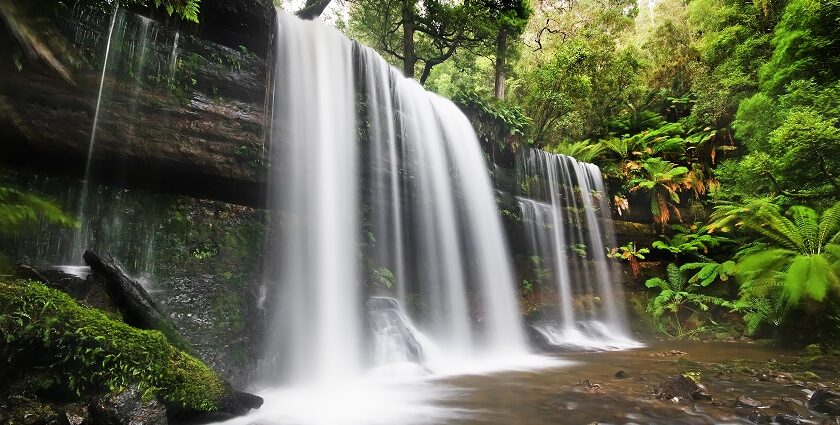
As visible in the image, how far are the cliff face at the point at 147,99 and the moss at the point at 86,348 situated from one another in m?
3.10

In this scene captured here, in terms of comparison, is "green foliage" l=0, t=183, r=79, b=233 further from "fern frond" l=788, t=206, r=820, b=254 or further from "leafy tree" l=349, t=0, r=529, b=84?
"fern frond" l=788, t=206, r=820, b=254

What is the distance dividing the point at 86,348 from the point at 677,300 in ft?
42.4

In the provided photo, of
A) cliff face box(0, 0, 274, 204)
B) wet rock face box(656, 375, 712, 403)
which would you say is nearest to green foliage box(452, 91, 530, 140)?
cliff face box(0, 0, 274, 204)

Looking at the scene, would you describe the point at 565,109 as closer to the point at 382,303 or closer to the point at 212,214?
the point at 382,303

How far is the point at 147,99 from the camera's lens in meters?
5.80

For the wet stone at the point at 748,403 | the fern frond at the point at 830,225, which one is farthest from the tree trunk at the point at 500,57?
the wet stone at the point at 748,403

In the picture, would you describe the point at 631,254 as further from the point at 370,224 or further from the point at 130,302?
the point at 130,302

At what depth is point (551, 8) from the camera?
21.8 metres

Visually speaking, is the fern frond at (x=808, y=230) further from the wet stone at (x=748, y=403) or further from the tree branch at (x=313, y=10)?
the tree branch at (x=313, y=10)

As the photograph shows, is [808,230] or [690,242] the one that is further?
[690,242]

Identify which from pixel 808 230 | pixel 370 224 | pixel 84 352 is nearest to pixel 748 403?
pixel 84 352

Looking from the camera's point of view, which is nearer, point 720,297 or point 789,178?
point 789,178

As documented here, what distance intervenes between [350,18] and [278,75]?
9243 mm

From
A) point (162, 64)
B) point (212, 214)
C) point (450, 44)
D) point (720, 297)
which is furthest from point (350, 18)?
point (720, 297)
